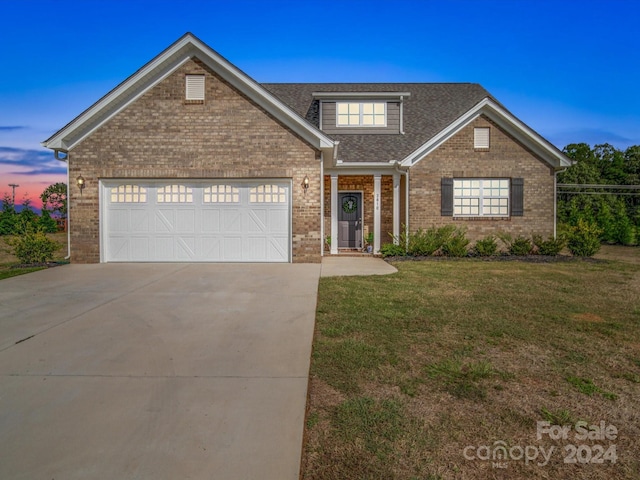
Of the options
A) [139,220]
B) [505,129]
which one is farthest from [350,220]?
[139,220]

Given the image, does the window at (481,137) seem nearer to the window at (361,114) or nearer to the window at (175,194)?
the window at (361,114)

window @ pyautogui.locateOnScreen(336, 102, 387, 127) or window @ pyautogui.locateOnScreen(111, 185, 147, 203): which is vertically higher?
window @ pyautogui.locateOnScreen(336, 102, 387, 127)

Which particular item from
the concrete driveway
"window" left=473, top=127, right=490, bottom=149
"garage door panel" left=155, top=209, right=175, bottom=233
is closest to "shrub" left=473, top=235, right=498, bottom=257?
"window" left=473, top=127, right=490, bottom=149

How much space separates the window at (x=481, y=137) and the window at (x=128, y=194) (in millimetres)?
10928

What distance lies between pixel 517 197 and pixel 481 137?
2.44 m

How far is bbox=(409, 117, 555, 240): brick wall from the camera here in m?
13.4

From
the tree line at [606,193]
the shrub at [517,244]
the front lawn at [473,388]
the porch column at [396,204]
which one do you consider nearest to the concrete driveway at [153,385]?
the front lawn at [473,388]

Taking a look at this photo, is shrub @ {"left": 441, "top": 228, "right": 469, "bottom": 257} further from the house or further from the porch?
the house

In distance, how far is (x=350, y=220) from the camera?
15148mm

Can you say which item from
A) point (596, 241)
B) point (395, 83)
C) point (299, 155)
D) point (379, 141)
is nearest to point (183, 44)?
point (299, 155)

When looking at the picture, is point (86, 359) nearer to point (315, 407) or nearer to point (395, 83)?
point (315, 407)

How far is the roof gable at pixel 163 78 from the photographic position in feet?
35.0

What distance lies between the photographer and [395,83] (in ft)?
59.5

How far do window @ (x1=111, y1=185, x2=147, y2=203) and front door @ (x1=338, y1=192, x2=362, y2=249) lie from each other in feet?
22.9
